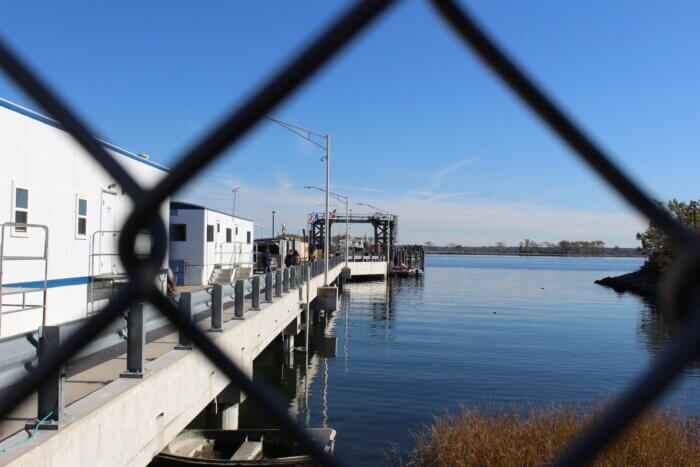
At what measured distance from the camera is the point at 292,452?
35.9 ft

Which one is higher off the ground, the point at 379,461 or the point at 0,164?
the point at 0,164

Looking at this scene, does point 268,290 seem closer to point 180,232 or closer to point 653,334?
point 180,232

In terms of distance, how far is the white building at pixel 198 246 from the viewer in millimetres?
23984

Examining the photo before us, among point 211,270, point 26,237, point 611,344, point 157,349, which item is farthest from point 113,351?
point 611,344

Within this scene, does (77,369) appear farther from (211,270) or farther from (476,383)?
(211,270)

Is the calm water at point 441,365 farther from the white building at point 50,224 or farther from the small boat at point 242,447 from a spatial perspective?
the white building at point 50,224

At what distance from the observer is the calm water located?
1642cm

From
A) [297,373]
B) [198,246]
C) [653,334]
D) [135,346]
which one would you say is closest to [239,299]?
[135,346]

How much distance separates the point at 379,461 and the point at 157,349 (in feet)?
19.0

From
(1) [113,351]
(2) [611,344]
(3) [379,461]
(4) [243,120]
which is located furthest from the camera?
(2) [611,344]

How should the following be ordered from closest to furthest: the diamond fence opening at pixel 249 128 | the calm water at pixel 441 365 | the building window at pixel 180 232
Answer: the diamond fence opening at pixel 249 128 → the calm water at pixel 441 365 → the building window at pixel 180 232

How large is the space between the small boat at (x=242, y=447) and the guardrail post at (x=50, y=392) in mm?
4511

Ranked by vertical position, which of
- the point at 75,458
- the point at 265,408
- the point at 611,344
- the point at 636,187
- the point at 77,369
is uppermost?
the point at 636,187

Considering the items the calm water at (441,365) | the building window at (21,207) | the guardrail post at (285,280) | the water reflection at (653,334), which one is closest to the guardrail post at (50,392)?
the building window at (21,207)
